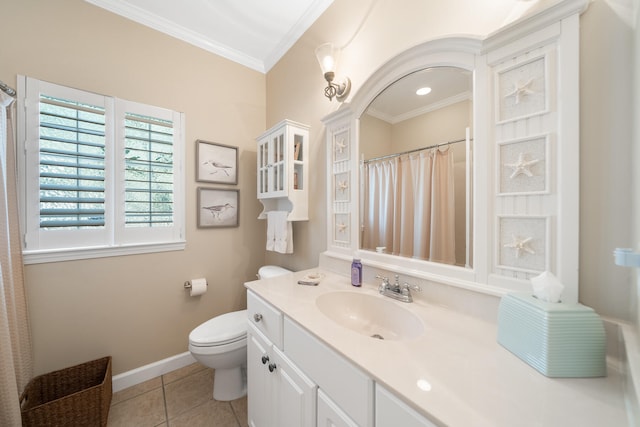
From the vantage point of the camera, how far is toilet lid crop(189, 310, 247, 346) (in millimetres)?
1398

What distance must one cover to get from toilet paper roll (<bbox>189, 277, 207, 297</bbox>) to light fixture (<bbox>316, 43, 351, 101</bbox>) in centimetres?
178

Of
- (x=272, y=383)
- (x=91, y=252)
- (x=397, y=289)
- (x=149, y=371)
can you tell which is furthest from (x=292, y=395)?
(x=91, y=252)

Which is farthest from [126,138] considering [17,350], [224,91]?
[17,350]

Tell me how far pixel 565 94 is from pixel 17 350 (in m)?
2.69

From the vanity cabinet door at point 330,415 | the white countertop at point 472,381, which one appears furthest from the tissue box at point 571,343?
the vanity cabinet door at point 330,415

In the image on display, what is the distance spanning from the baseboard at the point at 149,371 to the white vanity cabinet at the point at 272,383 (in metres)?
0.95

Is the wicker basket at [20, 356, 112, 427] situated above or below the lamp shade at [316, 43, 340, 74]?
below

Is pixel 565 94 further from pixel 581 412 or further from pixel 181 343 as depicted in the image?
pixel 181 343

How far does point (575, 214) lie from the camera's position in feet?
2.22

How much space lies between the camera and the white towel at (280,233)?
177 cm

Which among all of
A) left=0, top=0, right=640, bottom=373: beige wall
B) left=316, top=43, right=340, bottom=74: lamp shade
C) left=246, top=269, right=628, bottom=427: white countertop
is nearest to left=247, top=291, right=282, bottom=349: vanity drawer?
left=246, top=269, right=628, bottom=427: white countertop

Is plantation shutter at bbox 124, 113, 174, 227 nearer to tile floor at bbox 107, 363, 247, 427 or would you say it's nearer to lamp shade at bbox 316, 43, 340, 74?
tile floor at bbox 107, 363, 247, 427

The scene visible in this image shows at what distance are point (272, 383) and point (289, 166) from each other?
4.21 feet

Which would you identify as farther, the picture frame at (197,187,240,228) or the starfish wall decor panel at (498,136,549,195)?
the picture frame at (197,187,240,228)
